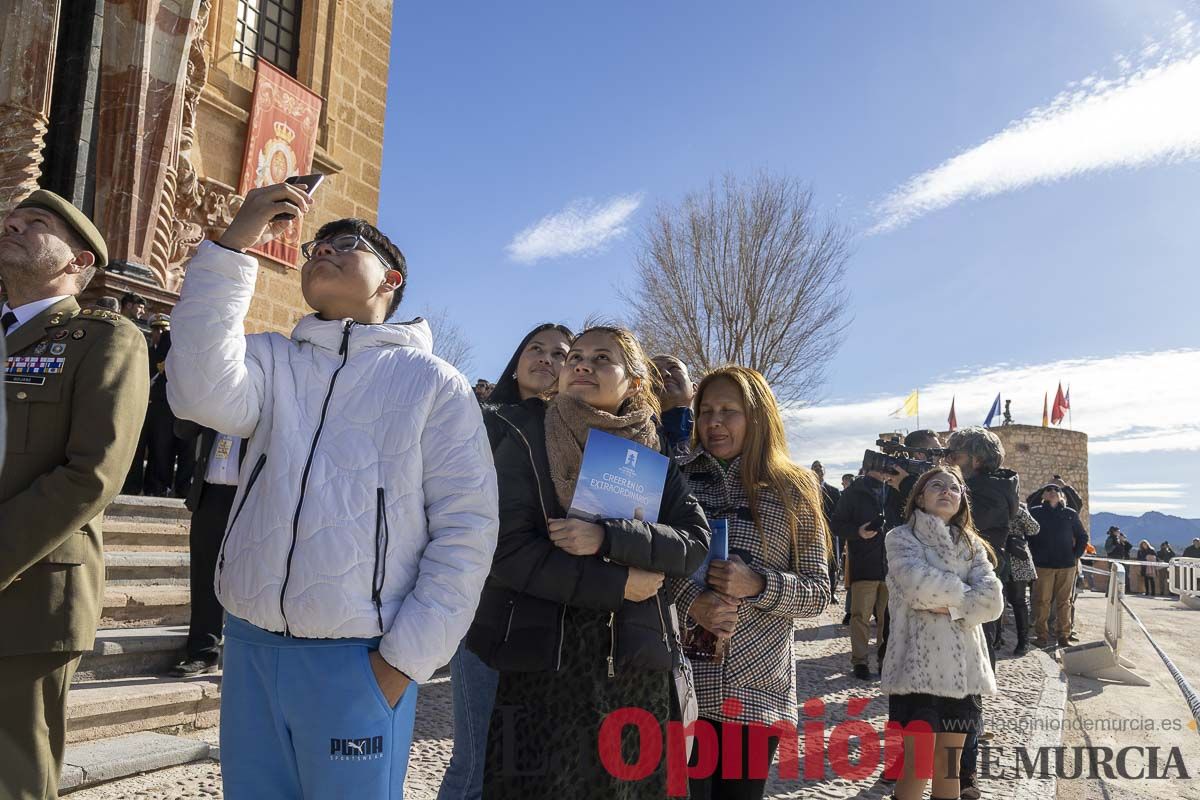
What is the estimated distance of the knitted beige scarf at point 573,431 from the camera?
231cm

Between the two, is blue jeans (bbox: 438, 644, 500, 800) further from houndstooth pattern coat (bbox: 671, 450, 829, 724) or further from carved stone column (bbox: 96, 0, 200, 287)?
carved stone column (bbox: 96, 0, 200, 287)

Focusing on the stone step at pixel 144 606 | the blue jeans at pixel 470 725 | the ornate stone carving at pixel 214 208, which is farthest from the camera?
the ornate stone carving at pixel 214 208

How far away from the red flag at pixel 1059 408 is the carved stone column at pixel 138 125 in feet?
130

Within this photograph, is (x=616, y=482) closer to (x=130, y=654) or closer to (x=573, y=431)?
(x=573, y=431)

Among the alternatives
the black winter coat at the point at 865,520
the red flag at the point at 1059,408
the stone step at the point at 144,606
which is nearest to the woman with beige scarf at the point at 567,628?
the stone step at the point at 144,606

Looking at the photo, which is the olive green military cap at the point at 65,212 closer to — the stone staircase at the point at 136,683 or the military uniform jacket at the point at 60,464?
the military uniform jacket at the point at 60,464

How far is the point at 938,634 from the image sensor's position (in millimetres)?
3664

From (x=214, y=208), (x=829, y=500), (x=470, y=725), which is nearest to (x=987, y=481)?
(x=829, y=500)

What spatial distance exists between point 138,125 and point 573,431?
792 cm

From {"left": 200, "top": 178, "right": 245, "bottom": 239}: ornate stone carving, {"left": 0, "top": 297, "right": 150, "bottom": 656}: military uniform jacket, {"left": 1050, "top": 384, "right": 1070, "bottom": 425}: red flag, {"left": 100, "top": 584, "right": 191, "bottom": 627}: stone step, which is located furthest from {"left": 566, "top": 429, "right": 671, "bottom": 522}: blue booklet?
{"left": 1050, "top": 384, "right": 1070, "bottom": 425}: red flag

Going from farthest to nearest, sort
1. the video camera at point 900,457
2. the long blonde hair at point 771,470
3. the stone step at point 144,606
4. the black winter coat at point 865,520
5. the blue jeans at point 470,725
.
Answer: the black winter coat at point 865,520, the video camera at point 900,457, the stone step at point 144,606, the long blonde hair at point 771,470, the blue jeans at point 470,725

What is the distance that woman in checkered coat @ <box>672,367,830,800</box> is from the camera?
257 centimetres

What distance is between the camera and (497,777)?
7.26ft

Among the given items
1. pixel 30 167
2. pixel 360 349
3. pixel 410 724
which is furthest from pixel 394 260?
pixel 30 167
